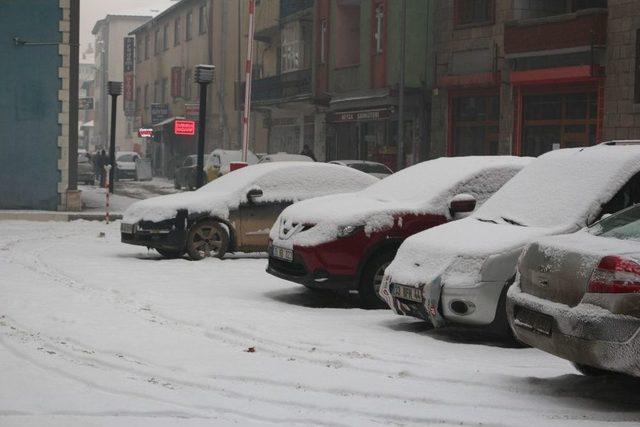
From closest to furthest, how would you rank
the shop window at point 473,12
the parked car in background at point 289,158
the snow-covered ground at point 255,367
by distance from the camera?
the snow-covered ground at point 255,367, the parked car in background at point 289,158, the shop window at point 473,12

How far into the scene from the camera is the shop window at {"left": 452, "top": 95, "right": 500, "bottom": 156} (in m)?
31.1

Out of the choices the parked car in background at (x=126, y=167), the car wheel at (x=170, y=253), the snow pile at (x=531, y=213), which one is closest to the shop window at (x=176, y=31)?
the parked car in background at (x=126, y=167)

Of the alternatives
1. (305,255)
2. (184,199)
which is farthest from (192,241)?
(305,255)

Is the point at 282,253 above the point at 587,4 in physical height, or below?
below

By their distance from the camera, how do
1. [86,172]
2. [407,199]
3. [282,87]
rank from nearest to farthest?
[407,199] < [282,87] < [86,172]

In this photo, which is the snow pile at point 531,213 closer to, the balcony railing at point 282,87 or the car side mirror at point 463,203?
the car side mirror at point 463,203

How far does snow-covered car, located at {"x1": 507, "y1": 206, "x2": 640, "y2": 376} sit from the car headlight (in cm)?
357

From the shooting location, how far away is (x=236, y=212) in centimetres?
1534

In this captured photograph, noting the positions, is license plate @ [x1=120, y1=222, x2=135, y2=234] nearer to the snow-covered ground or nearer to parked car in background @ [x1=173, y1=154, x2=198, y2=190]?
the snow-covered ground

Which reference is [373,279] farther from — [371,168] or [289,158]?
[289,158]

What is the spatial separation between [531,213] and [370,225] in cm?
205

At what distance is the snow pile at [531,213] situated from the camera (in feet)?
29.5

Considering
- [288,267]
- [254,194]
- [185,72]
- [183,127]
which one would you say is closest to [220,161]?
[183,127]

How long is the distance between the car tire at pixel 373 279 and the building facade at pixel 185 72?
41.1 meters
